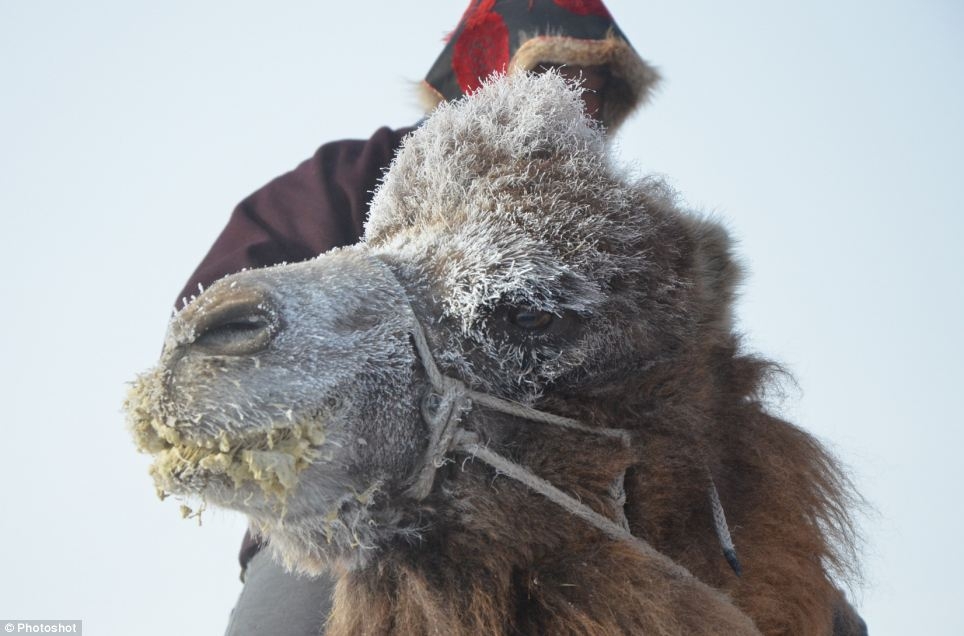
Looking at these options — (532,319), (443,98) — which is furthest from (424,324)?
(443,98)

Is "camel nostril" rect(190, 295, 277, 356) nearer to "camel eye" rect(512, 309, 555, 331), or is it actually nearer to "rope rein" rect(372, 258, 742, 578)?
"rope rein" rect(372, 258, 742, 578)

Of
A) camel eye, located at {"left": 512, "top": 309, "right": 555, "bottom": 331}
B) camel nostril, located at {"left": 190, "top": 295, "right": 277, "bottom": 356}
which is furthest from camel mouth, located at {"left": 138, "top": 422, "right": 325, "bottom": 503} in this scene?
camel eye, located at {"left": 512, "top": 309, "right": 555, "bottom": 331}

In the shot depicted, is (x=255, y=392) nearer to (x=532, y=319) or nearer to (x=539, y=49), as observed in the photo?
(x=532, y=319)

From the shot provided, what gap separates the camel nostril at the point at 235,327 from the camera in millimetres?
1503

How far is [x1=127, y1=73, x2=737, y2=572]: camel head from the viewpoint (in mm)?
1496

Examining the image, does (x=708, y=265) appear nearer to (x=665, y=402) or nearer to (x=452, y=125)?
(x=665, y=402)

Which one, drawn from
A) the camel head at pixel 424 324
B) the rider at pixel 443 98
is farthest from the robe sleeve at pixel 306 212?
the camel head at pixel 424 324

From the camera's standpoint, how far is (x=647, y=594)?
1.73 meters

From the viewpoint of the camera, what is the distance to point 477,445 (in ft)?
5.74

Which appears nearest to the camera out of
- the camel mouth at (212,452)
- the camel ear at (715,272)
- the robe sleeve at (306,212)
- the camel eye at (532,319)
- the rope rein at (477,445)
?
the camel mouth at (212,452)

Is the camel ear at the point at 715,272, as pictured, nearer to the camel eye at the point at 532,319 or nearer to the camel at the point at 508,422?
the camel at the point at 508,422

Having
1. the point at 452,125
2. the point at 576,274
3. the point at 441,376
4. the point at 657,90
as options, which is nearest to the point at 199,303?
the point at 441,376

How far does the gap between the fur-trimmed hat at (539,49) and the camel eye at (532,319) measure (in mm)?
1440

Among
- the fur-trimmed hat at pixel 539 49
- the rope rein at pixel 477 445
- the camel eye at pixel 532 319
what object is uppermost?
the fur-trimmed hat at pixel 539 49
